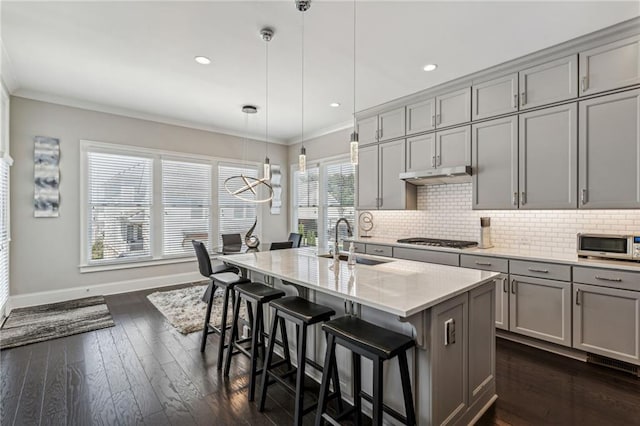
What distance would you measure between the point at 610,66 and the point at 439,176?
181cm

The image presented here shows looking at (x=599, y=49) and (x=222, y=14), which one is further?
(x=599, y=49)

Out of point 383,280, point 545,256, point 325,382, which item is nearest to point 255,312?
point 325,382

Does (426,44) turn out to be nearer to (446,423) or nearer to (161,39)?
(161,39)

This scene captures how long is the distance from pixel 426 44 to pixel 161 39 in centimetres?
252

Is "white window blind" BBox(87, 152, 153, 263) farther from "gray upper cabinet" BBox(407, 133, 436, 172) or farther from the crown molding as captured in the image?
"gray upper cabinet" BBox(407, 133, 436, 172)

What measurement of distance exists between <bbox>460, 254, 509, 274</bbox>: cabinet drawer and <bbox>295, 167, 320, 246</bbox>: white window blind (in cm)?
337

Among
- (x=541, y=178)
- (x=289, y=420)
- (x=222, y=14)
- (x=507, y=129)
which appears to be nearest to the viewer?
(x=289, y=420)

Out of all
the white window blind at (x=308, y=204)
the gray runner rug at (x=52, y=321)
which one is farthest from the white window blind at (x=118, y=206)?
the white window blind at (x=308, y=204)

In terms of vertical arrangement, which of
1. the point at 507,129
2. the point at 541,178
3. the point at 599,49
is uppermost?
the point at 599,49

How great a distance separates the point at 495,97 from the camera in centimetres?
347

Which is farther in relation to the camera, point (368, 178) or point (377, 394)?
point (368, 178)

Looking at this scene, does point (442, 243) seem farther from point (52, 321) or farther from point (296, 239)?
point (52, 321)

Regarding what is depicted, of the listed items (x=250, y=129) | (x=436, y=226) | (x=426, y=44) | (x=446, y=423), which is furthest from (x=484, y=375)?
(x=250, y=129)

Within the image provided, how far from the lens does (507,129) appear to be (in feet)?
11.1
